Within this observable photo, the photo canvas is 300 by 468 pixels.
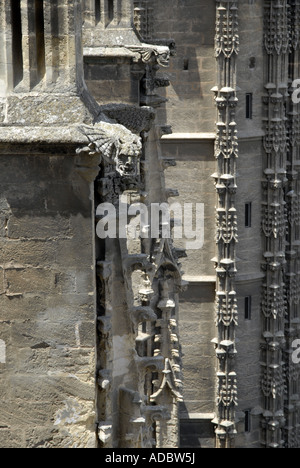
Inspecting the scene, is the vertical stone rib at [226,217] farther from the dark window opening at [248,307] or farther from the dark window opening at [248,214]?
the dark window opening at [248,307]

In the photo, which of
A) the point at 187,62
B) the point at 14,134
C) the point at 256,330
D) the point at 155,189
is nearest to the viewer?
the point at 14,134

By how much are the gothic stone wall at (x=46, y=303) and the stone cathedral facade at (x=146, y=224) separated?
0.01m

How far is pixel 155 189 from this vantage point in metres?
23.3

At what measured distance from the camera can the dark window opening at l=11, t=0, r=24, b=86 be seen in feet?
47.2

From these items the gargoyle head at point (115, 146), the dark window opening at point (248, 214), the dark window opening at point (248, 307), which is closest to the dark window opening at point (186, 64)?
the dark window opening at point (248, 214)

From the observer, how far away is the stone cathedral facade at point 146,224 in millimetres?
14367

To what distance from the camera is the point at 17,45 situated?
1443 cm

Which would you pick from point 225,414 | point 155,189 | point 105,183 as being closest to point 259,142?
point 225,414

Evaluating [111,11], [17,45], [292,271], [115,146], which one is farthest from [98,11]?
[292,271]

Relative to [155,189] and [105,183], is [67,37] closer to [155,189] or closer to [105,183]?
[105,183]

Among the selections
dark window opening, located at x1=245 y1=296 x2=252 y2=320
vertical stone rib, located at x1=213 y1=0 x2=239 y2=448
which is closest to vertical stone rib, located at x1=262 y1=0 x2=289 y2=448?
dark window opening, located at x1=245 y1=296 x2=252 y2=320

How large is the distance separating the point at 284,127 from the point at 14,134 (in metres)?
22.2

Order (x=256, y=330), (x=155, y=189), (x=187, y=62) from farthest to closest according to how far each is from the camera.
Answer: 1. (x=256, y=330)
2. (x=187, y=62)
3. (x=155, y=189)

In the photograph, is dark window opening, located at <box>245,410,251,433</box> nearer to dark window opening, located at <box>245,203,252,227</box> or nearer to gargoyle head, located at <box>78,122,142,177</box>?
dark window opening, located at <box>245,203,252,227</box>
